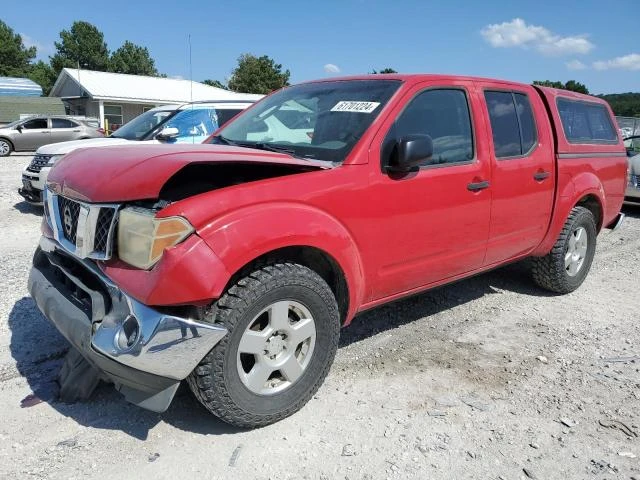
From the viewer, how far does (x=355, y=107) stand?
11.1ft

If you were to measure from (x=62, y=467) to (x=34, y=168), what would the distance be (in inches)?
265

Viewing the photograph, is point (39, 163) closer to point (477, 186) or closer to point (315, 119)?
point (315, 119)

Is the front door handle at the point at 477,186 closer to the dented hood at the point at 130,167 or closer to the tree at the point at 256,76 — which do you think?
the dented hood at the point at 130,167

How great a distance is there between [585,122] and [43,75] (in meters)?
74.3

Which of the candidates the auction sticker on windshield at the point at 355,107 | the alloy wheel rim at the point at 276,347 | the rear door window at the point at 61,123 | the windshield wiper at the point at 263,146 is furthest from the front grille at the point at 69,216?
the rear door window at the point at 61,123

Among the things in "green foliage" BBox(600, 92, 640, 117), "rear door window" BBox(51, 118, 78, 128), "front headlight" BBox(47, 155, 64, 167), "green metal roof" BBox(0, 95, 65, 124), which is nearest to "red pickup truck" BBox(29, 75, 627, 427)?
"front headlight" BBox(47, 155, 64, 167)

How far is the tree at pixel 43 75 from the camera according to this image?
64688mm

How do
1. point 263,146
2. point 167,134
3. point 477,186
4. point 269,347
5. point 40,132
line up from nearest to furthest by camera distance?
1. point 269,347
2. point 263,146
3. point 477,186
4. point 167,134
5. point 40,132

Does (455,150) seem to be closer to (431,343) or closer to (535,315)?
(431,343)

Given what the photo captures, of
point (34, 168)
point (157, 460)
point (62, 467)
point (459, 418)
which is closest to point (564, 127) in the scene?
point (459, 418)

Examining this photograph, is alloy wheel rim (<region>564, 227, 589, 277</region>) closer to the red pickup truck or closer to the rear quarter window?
the rear quarter window

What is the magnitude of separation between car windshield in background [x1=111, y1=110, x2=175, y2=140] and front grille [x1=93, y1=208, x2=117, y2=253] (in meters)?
5.87

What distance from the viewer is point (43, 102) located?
34.0 meters

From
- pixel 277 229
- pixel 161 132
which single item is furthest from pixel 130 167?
pixel 161 132
